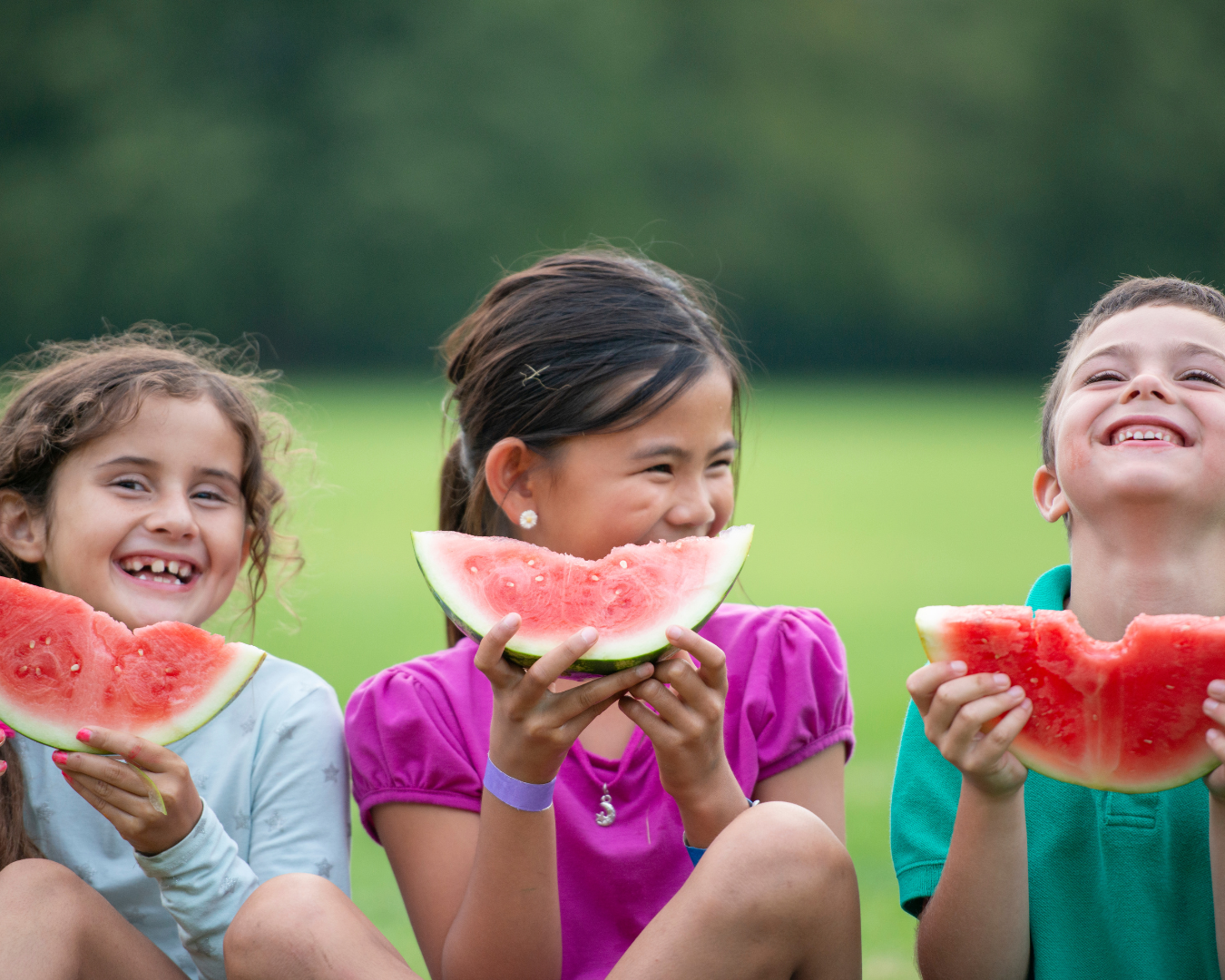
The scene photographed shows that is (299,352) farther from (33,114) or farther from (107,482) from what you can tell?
(107,482)

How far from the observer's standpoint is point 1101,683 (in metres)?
2.20

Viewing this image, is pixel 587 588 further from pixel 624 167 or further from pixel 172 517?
pixel 624 167

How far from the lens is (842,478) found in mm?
16516

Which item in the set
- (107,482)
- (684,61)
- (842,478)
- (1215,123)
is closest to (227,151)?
(684,61)

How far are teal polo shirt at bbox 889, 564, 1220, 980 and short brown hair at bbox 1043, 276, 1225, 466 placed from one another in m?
0.72

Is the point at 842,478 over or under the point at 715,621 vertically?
over

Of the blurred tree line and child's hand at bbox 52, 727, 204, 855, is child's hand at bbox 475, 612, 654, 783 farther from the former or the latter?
the blurred tree line

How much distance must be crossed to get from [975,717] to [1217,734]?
1.17ft

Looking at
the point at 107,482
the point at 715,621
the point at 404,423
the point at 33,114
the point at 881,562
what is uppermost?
the point at 33,114

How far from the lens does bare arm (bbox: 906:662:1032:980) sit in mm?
2018

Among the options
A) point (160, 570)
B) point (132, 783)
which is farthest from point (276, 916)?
point (160, 570)

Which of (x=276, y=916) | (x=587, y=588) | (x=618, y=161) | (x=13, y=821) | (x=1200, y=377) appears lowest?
(x=276, y=916)

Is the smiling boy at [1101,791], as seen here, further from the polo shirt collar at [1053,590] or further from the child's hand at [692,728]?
the child's hand at [692,728]

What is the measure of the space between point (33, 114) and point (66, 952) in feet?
111
